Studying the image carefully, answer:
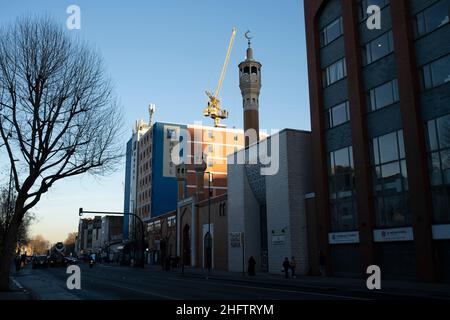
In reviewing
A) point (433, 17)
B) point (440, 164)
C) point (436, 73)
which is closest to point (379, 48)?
point (433, 17)

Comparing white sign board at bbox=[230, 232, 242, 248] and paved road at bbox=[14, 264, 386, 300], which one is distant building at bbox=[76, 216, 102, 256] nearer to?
white sign board at bbox=[230, 232, 242, 248]

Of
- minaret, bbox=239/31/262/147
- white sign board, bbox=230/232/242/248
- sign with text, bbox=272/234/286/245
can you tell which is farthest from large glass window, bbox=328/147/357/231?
minaret, bbox=239/31/262/147

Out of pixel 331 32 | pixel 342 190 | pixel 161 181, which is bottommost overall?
pixel 342 190

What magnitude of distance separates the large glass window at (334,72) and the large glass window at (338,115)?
2.06m

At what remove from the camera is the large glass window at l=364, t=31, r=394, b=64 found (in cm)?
2817

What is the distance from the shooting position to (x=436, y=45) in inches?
977

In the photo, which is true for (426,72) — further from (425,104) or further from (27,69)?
(27,69)

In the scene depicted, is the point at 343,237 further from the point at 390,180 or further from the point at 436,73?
the point at 436,73

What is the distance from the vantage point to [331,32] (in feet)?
111

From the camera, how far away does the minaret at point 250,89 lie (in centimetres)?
5553

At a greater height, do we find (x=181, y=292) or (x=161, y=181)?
(x=161, y=181)

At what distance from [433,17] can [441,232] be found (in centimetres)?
1202

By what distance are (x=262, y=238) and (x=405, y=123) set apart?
726 inches

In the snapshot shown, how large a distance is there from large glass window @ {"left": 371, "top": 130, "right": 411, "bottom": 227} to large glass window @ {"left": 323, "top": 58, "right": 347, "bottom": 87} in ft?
20.0
